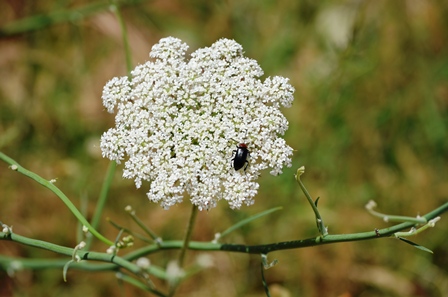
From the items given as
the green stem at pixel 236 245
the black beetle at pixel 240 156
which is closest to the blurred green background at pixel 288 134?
the green stem at pixel 236 245

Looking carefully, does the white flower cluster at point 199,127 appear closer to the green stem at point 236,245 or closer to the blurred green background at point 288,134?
the green stem at point 236,245

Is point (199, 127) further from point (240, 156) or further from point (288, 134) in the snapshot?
point (288, 134)

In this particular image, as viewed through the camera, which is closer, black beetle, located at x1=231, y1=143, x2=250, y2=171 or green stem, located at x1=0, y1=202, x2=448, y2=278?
green stem, located at x1=0, y1=202, x2=448, y2=278

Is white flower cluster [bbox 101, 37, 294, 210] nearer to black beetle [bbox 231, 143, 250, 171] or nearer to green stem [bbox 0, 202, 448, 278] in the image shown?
black beetle [bbox 231, 143, 250, 171]

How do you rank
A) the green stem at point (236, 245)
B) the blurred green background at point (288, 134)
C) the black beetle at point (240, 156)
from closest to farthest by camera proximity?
the green stem at point (236, 245) < the black beetle at point (240, 156) < the blurred green background at point (288, 134)

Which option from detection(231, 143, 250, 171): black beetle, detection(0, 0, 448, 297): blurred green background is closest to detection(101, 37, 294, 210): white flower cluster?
detection(231, 143, 250, 171): black beetle

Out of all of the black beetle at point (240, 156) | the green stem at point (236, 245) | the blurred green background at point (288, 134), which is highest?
the blurred green background at point (288, 134)
